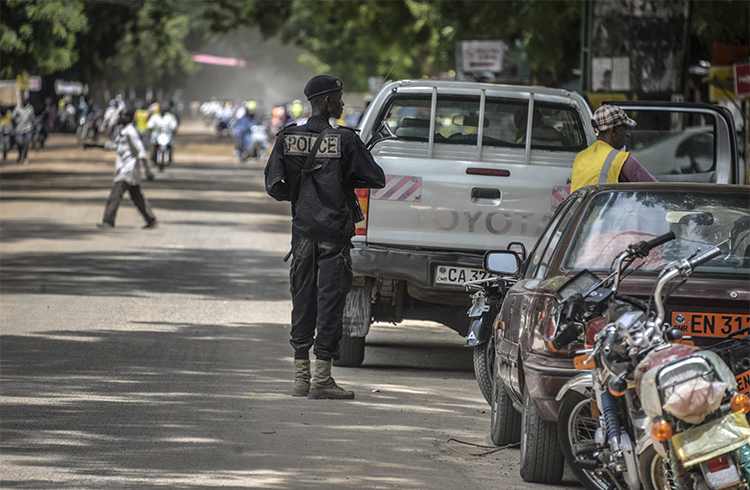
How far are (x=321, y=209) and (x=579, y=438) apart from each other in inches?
109

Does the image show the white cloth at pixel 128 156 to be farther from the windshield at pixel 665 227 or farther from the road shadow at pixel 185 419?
the windshield at pixel 665 227

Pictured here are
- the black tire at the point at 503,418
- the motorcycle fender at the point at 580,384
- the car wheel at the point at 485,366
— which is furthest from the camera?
the car wheel at the point at 485,366

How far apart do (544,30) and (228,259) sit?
11.1 meters

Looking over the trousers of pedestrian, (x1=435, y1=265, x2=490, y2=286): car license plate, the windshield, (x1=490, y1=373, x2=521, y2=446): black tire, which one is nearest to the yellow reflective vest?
(x1=435, y1=265, x2=490, y2=286): car license plate

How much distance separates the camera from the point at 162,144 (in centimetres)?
3303

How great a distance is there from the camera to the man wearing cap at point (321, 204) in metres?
7.23

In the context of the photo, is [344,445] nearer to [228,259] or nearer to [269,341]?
[269,341]

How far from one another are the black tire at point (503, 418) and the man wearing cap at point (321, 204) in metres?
1.40

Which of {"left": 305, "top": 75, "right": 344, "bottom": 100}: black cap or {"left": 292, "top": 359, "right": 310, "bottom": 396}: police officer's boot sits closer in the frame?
{"left": 305, "top": 75, "right": 344, "bottom": 100}: black cap

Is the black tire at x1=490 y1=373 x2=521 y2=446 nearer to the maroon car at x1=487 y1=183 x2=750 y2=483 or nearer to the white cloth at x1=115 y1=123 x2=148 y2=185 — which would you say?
the maroon car at x1=487 y1=183 x2=750 y2=483

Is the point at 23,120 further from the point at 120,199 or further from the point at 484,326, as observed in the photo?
the point at 484,326

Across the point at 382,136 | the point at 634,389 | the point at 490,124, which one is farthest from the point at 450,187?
the point at 634,389

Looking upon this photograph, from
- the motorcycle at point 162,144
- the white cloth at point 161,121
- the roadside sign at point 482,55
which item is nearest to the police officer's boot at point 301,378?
the roadside sign at point 482,55

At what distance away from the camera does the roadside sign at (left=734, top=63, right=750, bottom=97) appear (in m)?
16.8
